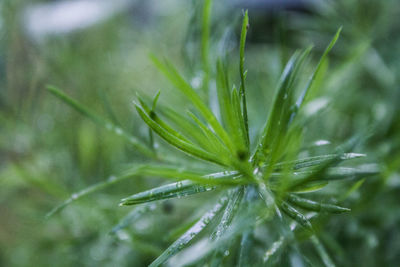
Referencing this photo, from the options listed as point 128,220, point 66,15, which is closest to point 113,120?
point 128,220

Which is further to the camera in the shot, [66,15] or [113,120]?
[66,15]

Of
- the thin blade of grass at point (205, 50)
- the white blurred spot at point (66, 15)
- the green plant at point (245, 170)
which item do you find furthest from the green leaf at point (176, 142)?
the white blurred spot at point (66, 15)

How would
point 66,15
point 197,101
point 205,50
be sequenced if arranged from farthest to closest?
point 66,15 → point 205,50 → point 197,101

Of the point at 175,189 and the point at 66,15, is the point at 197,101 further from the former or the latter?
the point at 66,15

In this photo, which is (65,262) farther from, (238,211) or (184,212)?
(238,211)

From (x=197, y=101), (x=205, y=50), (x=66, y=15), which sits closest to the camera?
(x=197, y=101)

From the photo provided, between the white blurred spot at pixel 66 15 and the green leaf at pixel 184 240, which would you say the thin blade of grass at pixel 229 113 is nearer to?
the green leaf at pixel 184 240

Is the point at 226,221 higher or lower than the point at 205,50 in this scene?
lower

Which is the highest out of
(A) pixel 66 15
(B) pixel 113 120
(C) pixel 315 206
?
(A) pixel 66 15
